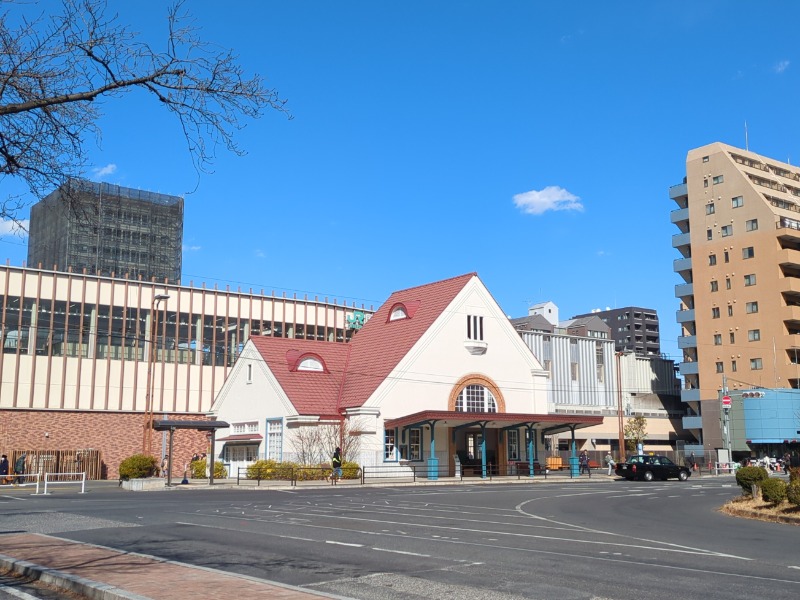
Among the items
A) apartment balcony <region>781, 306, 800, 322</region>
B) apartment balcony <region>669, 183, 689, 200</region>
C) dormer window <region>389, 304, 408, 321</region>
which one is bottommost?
dormer window <region>389, 304, 408, 321</region>

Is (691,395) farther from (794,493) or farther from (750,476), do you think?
(794,493)

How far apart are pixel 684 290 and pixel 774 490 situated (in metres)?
63.9

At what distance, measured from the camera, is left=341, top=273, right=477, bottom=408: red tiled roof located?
4866cm

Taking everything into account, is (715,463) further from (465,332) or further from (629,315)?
(629,315)

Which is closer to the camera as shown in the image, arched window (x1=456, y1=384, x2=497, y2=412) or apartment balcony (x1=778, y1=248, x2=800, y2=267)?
arched window (x1=456, y1=384, x2=497, y2=412)

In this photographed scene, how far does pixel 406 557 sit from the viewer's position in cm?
1303

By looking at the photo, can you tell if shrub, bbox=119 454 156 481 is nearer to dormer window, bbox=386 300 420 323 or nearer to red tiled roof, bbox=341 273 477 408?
red tiled roof, bbox=341 273 477 408

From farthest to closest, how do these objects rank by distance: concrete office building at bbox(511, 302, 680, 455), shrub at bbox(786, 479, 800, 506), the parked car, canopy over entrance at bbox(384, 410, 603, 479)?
concrete office building at bbox(511, 302, 680, 455) → the parked car → canopy over entrance at bbox(384, 410, 603, 479) → shrub at bbox(786, 479, 800, 506)

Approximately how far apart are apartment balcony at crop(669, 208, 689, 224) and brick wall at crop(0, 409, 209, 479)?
54291 mm

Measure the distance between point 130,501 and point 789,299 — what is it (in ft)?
215

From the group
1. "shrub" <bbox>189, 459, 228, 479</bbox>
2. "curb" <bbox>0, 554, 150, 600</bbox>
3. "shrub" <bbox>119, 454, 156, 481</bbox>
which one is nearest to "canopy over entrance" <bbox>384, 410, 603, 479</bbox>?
"shrub" <bbox>189, 459, 228, 479</bbox>

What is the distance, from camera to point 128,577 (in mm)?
10383

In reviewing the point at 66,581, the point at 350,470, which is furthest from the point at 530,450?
the point at 66,581

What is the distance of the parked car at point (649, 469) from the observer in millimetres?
47781
